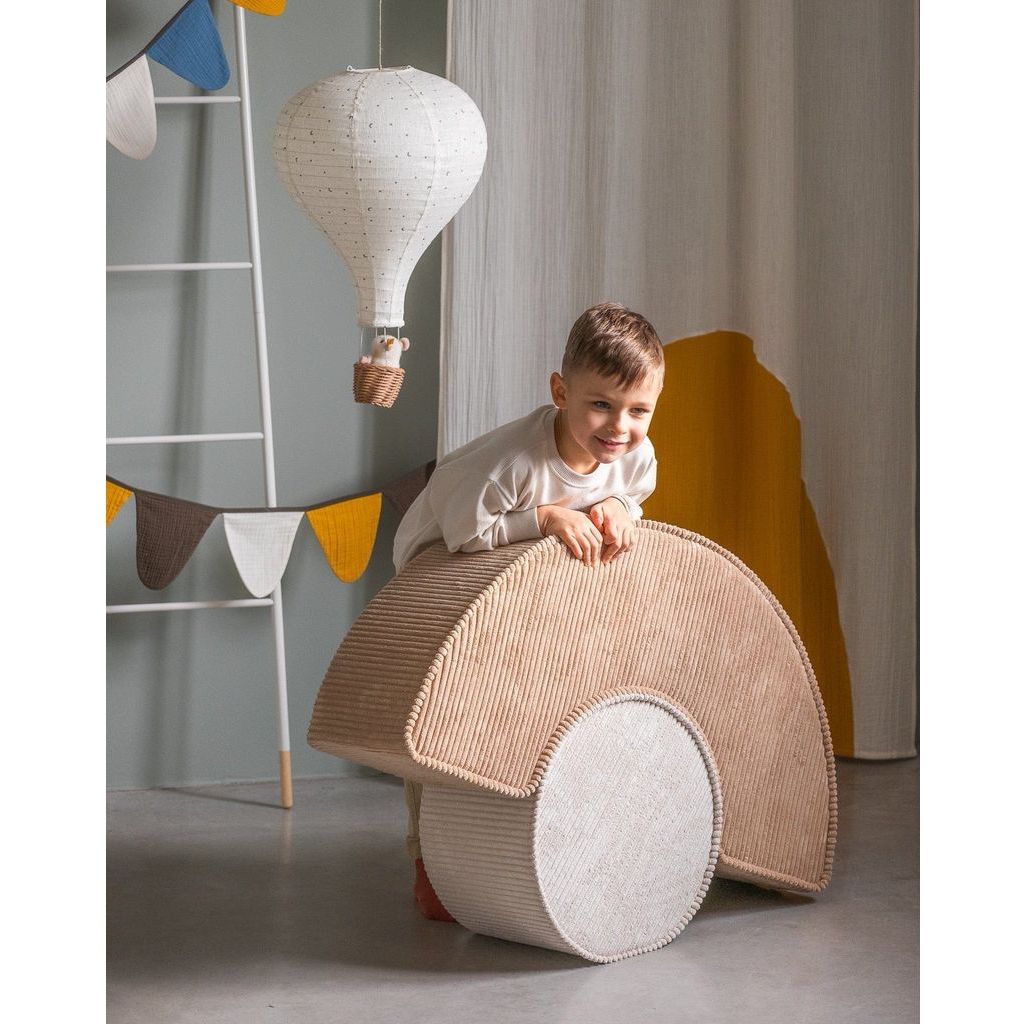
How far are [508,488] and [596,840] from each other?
47 centimetres

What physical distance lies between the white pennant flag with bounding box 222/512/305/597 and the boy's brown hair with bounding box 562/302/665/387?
1017 millimetres

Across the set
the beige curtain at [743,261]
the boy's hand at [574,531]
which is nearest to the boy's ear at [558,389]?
the boy's hand at [574,531]

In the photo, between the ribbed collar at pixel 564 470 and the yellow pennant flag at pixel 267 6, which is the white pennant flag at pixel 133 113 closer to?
the yellow pennant flag at pixel 267 6

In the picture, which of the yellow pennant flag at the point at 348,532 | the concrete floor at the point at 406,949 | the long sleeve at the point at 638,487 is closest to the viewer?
the concrete floor at the point at 406,949

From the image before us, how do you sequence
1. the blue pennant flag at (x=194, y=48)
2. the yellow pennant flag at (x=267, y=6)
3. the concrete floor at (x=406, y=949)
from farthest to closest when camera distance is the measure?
the blue pennant flag at (x=194, y=48), the yellow pennant flag at (x=267, y=6), the concrete floor at (x=406, y=949)

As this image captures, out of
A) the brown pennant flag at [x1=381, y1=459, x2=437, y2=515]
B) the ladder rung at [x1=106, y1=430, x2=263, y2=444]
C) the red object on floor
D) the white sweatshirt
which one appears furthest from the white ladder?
the white sweatshirt

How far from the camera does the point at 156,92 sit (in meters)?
2.77

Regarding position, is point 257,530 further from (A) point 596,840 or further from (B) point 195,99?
(A) point 596,840

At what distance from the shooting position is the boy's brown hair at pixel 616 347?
5.97 ft

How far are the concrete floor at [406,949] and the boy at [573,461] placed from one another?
0.54 m

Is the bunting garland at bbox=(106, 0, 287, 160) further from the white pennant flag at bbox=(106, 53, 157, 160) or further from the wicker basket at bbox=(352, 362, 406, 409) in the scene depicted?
the wicker basket at bbox=(352, 362, 406, 409)

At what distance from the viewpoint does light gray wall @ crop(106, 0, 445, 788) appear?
2795mm
